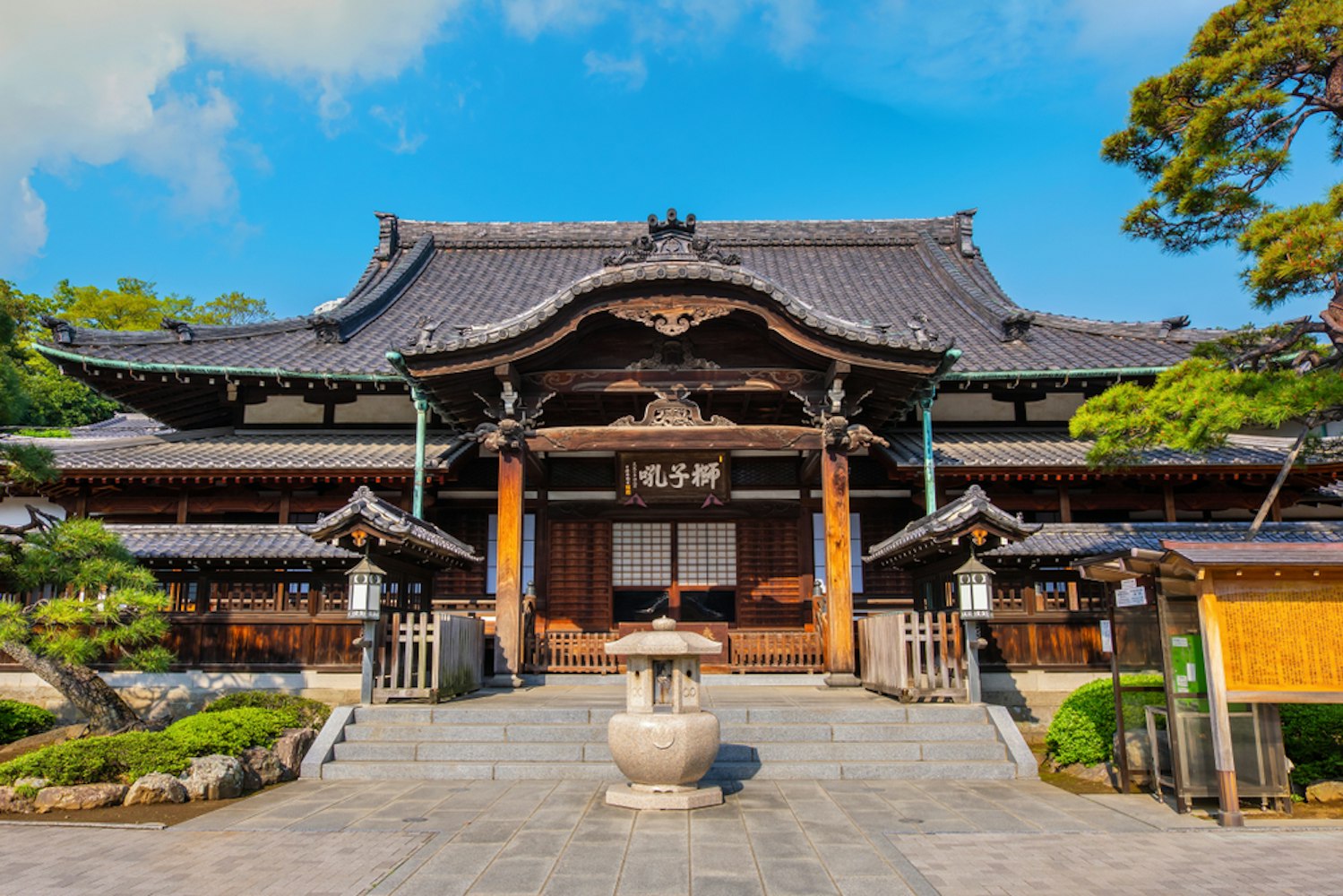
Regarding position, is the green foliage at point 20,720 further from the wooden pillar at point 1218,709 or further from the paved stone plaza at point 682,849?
the wooden pillar at point 1218,709

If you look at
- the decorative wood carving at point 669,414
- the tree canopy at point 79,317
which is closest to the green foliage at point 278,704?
the decorative wood carving at point 669,414

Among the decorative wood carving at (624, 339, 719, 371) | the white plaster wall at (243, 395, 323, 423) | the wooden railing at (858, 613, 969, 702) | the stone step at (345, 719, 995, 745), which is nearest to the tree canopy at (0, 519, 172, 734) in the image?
the stone step at (345, 719, 995, 745)

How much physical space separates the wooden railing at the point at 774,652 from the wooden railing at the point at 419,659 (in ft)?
15.1

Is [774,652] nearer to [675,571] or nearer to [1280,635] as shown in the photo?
[675,571]

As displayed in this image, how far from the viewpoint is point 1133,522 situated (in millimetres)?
15844

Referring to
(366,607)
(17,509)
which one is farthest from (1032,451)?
(17,509)

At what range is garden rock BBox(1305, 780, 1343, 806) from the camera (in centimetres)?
865

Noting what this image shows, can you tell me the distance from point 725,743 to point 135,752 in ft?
21.1

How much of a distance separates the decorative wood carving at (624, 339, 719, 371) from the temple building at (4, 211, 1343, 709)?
55 millimetres

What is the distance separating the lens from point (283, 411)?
1758cm

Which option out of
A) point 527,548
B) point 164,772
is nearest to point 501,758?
point 164,772

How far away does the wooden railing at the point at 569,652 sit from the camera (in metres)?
14.3

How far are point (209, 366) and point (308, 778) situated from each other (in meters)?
9.24

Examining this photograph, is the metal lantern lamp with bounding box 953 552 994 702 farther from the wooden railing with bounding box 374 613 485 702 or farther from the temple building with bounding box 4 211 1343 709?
the wooden railing with bounding box 374 613 485 702
